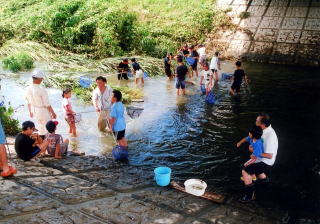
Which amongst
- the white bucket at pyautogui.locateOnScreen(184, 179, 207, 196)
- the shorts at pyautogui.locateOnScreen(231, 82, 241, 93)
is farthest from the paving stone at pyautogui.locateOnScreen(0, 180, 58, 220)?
the shorts at pyautogui.locateOnScreen(231, 82, 241, 93)

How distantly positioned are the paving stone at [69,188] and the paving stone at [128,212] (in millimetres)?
273

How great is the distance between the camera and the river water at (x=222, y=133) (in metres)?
6.70

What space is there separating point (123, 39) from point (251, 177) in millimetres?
15308

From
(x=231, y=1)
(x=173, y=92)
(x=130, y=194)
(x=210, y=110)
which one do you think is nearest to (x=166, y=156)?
(x=130, y=194)

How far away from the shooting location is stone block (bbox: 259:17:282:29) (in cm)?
2030

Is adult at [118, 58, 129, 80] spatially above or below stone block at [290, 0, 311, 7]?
below

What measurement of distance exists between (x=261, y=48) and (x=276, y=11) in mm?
3655

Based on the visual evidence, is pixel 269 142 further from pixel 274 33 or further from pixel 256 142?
pixel 274 33

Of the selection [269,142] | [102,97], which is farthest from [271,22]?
[269,142]

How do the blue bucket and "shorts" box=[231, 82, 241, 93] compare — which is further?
"shorts" box=[231, 82, 241, 93]

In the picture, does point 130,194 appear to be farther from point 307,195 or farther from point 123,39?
point 123,39

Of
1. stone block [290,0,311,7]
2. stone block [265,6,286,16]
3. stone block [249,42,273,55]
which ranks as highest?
stone block [290,0,311,7]

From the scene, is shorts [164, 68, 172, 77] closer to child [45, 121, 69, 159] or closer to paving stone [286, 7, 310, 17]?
child [45, 121, 69, 159]

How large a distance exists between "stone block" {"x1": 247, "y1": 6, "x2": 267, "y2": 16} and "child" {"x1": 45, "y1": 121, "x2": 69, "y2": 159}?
18283 mm
